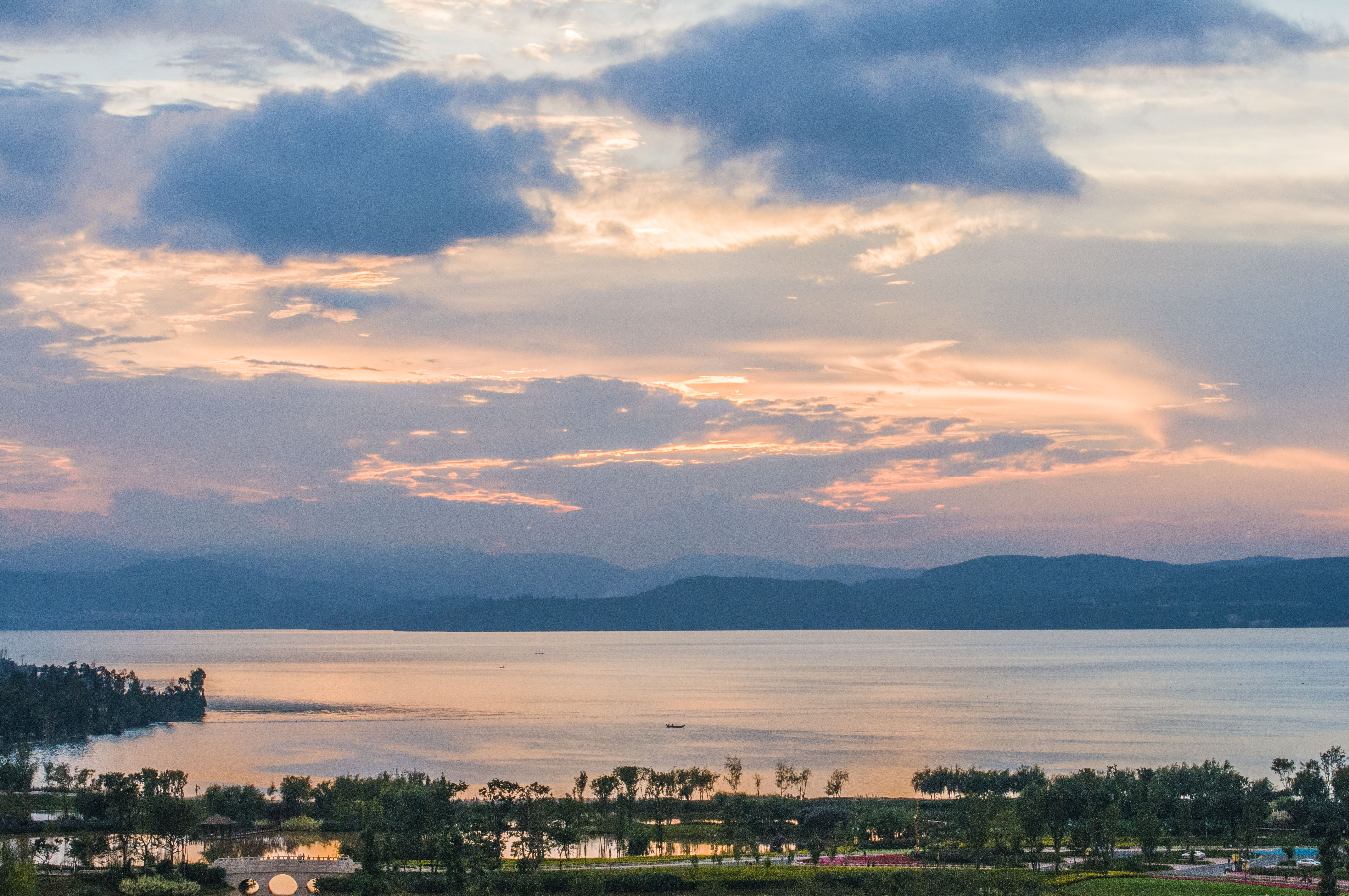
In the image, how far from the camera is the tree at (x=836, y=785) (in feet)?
251

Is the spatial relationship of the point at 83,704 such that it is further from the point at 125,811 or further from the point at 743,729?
the point at 125,811

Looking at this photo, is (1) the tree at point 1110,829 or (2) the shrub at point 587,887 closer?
(2) the shrub at point 587,887

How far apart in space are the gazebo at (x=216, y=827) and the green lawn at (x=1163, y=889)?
4301 cm

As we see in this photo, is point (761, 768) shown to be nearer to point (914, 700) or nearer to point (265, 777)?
point (265, 777)

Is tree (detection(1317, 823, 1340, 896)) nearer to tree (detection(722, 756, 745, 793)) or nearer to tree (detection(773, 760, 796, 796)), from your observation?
tree (detection(773, 760, 796, 796))

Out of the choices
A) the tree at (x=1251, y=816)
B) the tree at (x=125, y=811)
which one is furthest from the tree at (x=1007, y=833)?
the tree at (x=125, y=811)

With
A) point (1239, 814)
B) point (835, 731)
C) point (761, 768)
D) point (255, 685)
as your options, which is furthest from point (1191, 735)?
point (255, 685)

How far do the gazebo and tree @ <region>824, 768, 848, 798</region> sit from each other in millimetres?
36744

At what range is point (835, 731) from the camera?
121 m

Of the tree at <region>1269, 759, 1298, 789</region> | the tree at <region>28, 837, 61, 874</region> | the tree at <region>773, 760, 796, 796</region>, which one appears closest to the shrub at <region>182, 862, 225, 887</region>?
the tree at <region>28, 837, 61, 874</region>

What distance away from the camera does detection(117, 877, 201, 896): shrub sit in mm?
45438

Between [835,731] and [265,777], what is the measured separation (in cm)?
5749

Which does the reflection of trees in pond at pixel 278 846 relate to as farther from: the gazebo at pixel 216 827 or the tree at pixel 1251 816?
the tree at pixel 1251 816

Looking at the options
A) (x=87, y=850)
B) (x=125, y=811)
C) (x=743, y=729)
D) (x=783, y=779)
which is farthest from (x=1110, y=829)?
(x=743, y=729)
